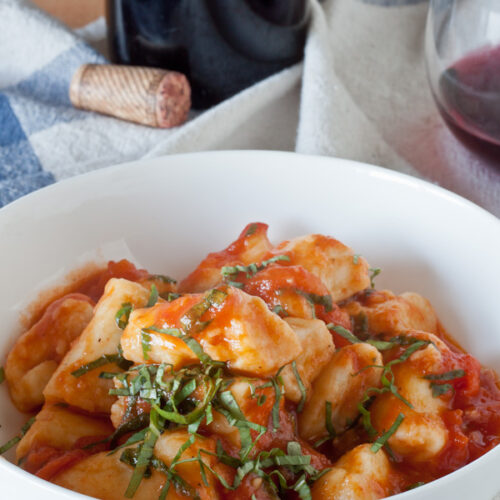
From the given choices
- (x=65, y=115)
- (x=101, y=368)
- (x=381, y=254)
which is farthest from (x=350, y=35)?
(x=101, y=368)

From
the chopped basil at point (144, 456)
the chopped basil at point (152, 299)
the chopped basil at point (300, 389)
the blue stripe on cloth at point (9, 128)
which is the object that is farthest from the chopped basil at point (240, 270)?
the blue stripe on cloth at point (9, 128)

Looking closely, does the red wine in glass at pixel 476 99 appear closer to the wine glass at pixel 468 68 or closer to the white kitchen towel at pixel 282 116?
the wine glass at pixel 468 68

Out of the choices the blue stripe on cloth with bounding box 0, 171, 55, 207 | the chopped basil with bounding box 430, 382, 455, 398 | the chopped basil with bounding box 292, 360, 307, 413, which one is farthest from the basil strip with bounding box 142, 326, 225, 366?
the blue stripe on cloth with bounding box 0, 171, 55, 207

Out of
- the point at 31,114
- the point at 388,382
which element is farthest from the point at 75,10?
the point at 388,382

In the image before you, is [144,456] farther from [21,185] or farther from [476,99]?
[476,99]

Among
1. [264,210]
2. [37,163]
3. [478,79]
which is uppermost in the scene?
[478,79]

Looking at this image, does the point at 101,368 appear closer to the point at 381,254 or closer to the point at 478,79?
the point at 381,254
